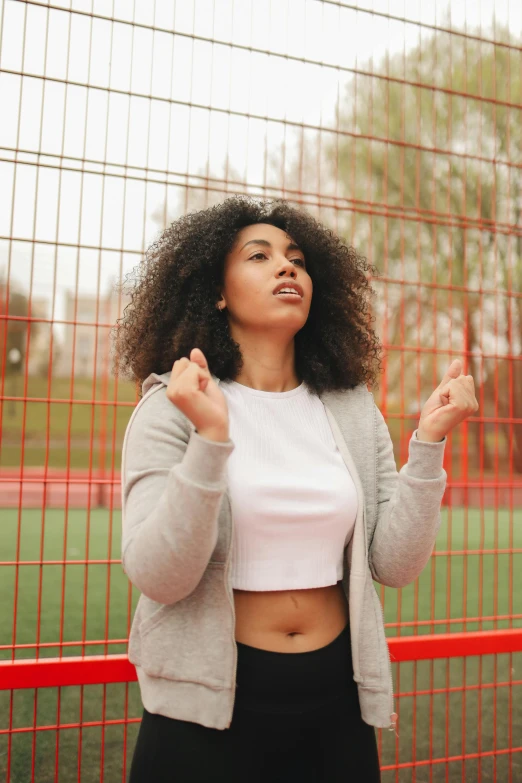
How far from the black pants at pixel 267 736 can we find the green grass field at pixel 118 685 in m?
0.65

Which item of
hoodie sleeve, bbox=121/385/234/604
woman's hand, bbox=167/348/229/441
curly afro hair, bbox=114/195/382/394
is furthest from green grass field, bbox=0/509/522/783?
woman's hand, bbox=167/348/229/441

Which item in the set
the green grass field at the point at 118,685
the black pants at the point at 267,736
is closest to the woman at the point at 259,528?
the black pants at the point at 267,736

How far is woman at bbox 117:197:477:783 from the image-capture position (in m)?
1.02

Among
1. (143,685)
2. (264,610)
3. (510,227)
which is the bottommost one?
(143,685)

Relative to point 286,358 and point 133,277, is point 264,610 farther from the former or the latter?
point 133,277

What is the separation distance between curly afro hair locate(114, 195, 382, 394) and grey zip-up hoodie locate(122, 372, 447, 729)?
141 millimetres

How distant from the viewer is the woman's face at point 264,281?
1293 mm

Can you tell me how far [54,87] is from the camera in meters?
1.88

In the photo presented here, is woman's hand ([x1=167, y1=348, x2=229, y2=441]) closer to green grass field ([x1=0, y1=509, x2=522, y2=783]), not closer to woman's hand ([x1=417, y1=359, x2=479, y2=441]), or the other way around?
woman's hand ([x1=417, y1=359, x2=479, y2=441])

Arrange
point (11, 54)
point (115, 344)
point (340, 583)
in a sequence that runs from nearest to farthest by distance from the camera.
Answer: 1. point (340, 583)
2. point (115, 344)
3. point (11, 54)

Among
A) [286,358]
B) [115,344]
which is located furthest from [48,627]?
[286,358]

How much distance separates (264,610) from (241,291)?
0.63m

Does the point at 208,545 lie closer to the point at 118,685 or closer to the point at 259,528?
the point at 259,528

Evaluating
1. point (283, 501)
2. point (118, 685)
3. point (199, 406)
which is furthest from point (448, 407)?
point (118, 685)
